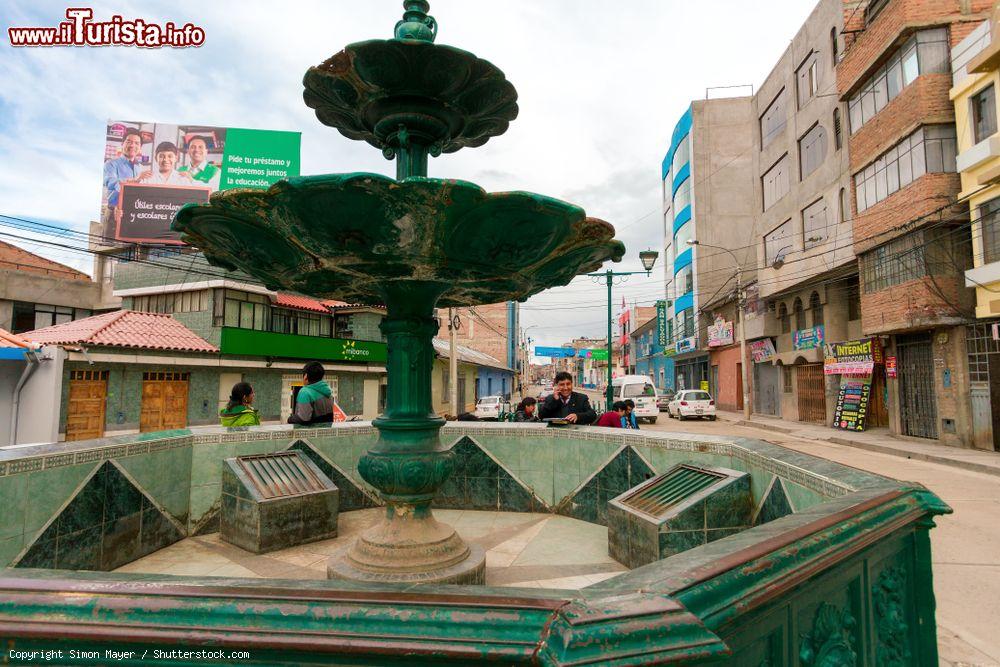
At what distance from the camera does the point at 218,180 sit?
3033cm

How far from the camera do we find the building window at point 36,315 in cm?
2411

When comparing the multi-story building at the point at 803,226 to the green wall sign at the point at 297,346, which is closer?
the multi-story building at the point at 803,226

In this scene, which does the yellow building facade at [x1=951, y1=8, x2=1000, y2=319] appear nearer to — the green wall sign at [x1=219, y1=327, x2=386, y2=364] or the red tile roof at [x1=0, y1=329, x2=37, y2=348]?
the green wall sign at [x1=219, y1=327, x2=386, y2=364]

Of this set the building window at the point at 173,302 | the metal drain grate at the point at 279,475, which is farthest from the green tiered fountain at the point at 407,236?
the building window at the point at 173,302

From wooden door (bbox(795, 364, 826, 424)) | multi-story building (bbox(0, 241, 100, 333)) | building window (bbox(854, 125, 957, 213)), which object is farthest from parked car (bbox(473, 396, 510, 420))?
multi-story building (bbox(0, 241, 100, 333))

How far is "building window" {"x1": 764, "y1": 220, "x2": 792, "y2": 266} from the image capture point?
2408 cm

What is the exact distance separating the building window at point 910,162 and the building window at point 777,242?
6271mm

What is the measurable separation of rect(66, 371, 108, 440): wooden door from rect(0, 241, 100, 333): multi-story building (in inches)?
368

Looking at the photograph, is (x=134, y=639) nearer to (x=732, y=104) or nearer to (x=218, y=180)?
(x=218, y=180)

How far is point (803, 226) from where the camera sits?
74.7 ft

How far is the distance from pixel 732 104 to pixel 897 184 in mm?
24137

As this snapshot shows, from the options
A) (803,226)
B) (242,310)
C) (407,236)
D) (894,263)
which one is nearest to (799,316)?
(803,226)

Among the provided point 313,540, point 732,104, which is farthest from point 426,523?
point 732,104

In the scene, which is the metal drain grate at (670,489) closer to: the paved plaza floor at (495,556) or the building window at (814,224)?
the paved plaza floor at (495,556)
